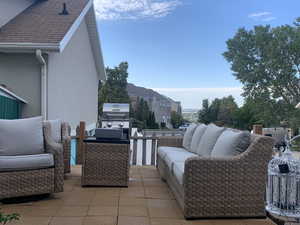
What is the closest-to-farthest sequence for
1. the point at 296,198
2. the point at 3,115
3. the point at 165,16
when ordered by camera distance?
the point at 296,198
the point at 3,115
the point at 165,16

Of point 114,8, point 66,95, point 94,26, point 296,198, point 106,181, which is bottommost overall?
point 106,181

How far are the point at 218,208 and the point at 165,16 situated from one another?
11.5 meters

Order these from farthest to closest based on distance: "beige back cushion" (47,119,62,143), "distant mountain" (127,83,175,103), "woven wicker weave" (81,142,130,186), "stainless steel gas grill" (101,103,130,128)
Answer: "distant mountain" (127,83,175,103), "stainless steel gas grill" (101,103,130,128), "beige back cushion" (47,119,62,143), "woven wicker weave" (81,142,130,186)

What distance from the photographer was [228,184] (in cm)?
286

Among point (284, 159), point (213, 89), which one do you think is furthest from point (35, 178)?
point (213, 89)

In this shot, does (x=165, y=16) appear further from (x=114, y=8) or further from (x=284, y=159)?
(x=284, y=159)

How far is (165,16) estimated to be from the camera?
1316cm

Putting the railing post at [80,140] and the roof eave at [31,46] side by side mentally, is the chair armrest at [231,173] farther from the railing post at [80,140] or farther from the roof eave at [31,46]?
the roof eave at [31,46]

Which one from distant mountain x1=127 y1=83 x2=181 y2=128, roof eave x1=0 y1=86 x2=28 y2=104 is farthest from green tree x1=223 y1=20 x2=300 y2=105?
roof eave x1=0 y1=86 x2=28 y2=104

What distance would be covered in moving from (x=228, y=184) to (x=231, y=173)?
0.36ft

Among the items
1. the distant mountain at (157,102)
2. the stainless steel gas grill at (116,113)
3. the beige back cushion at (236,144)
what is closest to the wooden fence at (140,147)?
the beige back cushion at (236,144)

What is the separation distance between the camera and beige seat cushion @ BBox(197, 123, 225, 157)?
361 centimetres

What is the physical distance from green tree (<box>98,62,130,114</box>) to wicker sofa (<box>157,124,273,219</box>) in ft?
58.3

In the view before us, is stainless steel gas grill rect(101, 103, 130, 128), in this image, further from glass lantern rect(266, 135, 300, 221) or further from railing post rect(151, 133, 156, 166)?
glass lantern rect(266, 135, 300, 221)
